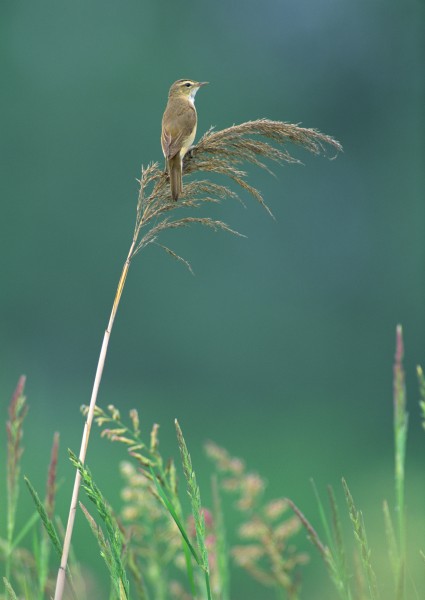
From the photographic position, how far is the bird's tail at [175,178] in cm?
203

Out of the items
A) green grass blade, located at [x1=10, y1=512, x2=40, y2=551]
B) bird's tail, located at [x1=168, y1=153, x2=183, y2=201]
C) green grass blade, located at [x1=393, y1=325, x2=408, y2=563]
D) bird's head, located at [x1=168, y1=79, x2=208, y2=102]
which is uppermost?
bird's head, located at [x1=168, y1=79, x2=208, y2=102]

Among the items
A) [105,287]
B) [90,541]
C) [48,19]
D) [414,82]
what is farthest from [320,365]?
[90,541]

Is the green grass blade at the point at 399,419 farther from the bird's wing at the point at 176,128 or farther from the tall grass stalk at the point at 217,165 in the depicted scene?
the bird's wing at the point at 176,128

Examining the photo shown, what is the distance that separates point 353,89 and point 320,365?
19.3ft

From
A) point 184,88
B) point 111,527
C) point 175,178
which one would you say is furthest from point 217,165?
point 184,88

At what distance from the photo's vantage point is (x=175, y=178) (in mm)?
2127

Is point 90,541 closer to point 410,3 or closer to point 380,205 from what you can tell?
point 380,205

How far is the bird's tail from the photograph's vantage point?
6.67 feet

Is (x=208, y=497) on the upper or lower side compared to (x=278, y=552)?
lower

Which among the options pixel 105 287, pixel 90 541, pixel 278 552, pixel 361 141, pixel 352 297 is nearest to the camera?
pixel 278 552

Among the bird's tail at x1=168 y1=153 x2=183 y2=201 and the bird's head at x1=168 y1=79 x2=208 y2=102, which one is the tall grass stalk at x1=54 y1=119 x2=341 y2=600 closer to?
the bird's tail at x1=168 y1=153 x2=183 y2=201

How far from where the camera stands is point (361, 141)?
19.5 metres

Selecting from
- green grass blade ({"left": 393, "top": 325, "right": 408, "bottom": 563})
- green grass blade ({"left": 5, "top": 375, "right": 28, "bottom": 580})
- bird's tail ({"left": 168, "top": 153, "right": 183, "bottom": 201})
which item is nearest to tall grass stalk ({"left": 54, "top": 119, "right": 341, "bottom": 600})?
bird's tail ({"left": 168, "top": 153, "right": 183, "bottom": 201})

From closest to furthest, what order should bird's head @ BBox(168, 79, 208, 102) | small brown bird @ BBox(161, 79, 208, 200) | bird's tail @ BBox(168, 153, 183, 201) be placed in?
bird's tail @ BBox(168, 153, 183, 201) → small brown bird @ BBox(161, 79, 208, 200) → bird's head @ BBox(168, 79, 208, 102)
